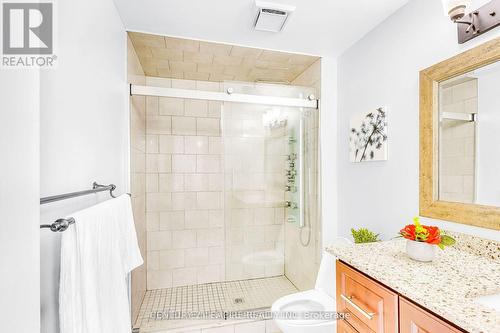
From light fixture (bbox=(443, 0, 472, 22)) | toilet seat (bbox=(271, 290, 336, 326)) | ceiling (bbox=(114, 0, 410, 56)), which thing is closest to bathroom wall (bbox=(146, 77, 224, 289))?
ceiling (bbox=(114, 0, 410, 56))

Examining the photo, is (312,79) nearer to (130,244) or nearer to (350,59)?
(350,59)

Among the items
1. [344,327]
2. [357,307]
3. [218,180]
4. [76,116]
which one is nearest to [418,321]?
[357,307]

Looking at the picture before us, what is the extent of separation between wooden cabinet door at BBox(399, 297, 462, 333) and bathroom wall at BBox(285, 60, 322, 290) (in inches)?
59.8

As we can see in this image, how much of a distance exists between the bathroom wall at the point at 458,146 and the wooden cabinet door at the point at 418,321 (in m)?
0.73

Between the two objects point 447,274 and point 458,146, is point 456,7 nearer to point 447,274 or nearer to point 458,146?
point 458,146

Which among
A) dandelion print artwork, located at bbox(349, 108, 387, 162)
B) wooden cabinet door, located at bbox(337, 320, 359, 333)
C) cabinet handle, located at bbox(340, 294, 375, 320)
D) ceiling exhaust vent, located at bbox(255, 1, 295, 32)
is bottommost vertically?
wooden cabinet door, located at bbox(337, 320, 359, 333)

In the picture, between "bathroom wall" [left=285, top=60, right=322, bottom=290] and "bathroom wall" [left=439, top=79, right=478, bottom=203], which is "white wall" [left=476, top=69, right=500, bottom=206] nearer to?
"bathroom wall" [left=439, top=79, right=478, bottom=203]

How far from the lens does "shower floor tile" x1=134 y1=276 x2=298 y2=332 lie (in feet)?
6.84

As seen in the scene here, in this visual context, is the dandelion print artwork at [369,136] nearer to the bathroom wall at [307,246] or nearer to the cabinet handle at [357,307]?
the bathroom wall at [307,246]

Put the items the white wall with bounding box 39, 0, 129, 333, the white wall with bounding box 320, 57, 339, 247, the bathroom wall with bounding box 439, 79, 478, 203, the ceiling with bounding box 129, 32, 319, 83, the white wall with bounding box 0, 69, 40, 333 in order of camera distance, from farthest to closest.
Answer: the white wall with bounding box 320, 57, 339, 247 < the ceiling with bounding box 129, 32, 319, 83 < the bathroom wall with bounding box 439, 79, 478, 203 < the white wall with bounding box 39, 0, 129, 333 < the white wall with bounding box 0, 69, 40, 333

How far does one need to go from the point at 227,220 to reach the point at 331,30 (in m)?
1.73

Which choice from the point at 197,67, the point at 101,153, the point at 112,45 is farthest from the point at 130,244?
the point at 197,67

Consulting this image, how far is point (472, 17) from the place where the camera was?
1.23 metres

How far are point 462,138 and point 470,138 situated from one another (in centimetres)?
4
